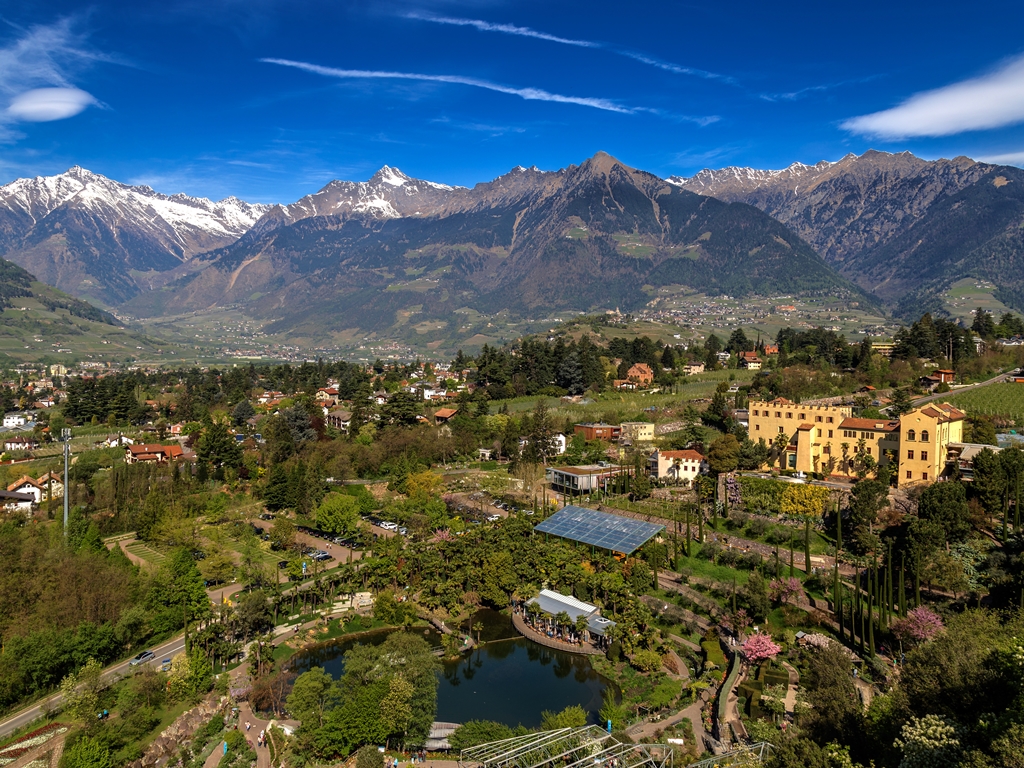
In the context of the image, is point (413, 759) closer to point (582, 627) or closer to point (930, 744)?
point (582, 627)

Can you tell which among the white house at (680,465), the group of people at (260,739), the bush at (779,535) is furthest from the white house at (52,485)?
the bush at (779,535)

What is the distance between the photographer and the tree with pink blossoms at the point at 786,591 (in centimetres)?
2970

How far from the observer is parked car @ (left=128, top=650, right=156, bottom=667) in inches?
1066

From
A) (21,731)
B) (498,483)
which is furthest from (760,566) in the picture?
(21,731)

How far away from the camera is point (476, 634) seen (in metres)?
30.6

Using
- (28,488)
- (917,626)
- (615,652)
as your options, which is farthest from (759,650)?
(28,488)

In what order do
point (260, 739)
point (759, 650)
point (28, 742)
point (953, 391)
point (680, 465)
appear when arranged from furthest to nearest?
point (953, 391)
point (680, 465)
point (759, 650)
point (260, 739)
point (28, 742)

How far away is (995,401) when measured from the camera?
4638 centimetres

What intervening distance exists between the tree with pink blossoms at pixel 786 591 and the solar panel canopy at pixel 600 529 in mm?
7626

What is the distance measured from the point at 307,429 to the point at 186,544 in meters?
22.1

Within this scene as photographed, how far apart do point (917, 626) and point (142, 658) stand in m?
29.2

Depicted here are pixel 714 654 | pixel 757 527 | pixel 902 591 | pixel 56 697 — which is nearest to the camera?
pixel 56 697

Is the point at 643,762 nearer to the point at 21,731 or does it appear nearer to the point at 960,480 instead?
the point at 21,731

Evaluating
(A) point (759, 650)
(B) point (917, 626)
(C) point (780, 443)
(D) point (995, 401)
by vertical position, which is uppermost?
(D) point (995, 401)
